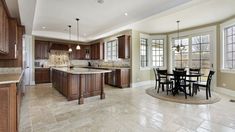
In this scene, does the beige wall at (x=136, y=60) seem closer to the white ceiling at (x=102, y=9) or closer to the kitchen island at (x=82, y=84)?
the white ceiling at (x=102, y=9)

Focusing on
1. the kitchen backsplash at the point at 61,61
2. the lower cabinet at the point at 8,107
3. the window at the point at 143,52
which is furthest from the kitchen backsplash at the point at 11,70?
the window at the point at 143,52

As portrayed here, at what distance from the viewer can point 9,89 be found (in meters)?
2.04

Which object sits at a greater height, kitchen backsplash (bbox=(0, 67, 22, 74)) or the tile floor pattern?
kitchen backsplash (bbox=(0, 67, 22, 74))

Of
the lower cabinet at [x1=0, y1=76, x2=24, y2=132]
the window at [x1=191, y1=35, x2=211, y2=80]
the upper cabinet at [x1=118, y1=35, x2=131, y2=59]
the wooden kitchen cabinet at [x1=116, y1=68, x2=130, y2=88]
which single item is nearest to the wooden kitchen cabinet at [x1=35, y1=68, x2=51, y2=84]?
the wooden kitchen cabinet at [x1=116, y1=68, x2=130, y2=88]

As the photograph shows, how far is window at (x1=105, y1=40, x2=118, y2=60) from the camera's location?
7.39m

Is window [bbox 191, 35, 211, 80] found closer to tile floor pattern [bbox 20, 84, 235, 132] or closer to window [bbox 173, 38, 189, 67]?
window [bbox 173, 38, 189, 67]

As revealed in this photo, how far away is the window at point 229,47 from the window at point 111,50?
15.4ft

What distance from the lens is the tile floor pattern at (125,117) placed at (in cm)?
243

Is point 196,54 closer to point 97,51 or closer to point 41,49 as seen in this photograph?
point 97,51

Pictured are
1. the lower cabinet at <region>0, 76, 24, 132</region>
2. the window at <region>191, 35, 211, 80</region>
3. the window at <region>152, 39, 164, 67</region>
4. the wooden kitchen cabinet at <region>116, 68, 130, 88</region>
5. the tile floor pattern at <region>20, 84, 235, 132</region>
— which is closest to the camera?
the lower cabinet at <region>0, 76, 24, 132</region>

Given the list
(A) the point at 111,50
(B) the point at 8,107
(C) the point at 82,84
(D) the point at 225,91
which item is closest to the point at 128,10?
(C) the point at 82,84

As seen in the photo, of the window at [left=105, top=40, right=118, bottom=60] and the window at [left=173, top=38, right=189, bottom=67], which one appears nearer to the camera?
the window at [left=173, top=38, right=189, bottom=67]

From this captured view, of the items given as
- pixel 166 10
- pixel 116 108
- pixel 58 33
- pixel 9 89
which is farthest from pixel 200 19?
pixel 58 33

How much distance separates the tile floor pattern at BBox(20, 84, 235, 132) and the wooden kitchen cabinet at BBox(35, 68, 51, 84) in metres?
3.50
